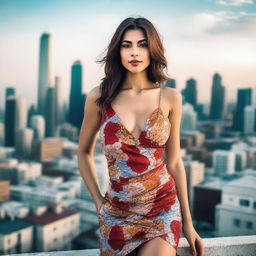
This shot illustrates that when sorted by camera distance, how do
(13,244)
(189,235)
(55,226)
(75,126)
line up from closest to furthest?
(189,235) → (13,244) → (55,226) → (75,126)

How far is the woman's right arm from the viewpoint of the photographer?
2.98ft

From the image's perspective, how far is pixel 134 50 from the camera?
0.86 m

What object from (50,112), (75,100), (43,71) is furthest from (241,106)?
(43,71)

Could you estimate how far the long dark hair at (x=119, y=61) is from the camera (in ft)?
2.85

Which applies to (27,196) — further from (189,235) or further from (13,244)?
(189,235)

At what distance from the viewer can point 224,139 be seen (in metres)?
14.4

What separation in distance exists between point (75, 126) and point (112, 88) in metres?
14.0

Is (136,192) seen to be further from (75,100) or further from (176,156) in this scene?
(75,100)

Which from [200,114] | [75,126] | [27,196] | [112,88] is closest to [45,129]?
[75,126]

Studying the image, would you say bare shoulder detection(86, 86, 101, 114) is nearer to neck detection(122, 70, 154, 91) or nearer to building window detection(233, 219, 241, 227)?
neck detection(122, 70, 154, 91)

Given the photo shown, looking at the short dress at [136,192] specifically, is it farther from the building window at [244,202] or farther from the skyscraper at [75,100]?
the skyscraper at [75,100]

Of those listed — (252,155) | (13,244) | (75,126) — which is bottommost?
(13,244)

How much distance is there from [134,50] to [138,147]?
0.78 feet

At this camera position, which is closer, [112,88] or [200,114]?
[112,88]
